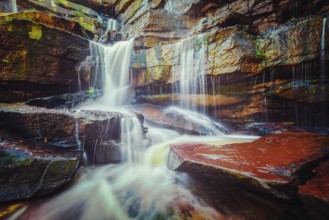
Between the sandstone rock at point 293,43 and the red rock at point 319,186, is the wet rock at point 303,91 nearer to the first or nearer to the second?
the sandstone rock at point 293,43

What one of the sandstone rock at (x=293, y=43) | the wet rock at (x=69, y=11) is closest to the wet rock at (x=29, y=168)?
the sandstone rock at (x=293, y=43)

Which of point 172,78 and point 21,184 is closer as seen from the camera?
point 21,184

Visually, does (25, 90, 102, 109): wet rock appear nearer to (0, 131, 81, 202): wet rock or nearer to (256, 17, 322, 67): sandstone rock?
(0, 131, 81, 202): wet rock

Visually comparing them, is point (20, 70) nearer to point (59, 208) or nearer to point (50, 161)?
point (50, 161)

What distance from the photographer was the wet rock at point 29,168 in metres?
3.02

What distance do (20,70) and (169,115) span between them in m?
5.59

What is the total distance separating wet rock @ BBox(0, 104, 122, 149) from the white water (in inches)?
167

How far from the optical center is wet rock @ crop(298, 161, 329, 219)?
2.23m

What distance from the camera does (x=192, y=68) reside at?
7.58m

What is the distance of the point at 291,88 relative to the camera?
6559mm

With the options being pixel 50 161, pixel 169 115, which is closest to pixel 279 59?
pixel 169 115

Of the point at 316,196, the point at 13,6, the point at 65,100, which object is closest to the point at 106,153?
the point at 65,100

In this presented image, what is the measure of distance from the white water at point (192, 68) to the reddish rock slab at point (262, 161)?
387 centimetres

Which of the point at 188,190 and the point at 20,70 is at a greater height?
the point at 20,70
